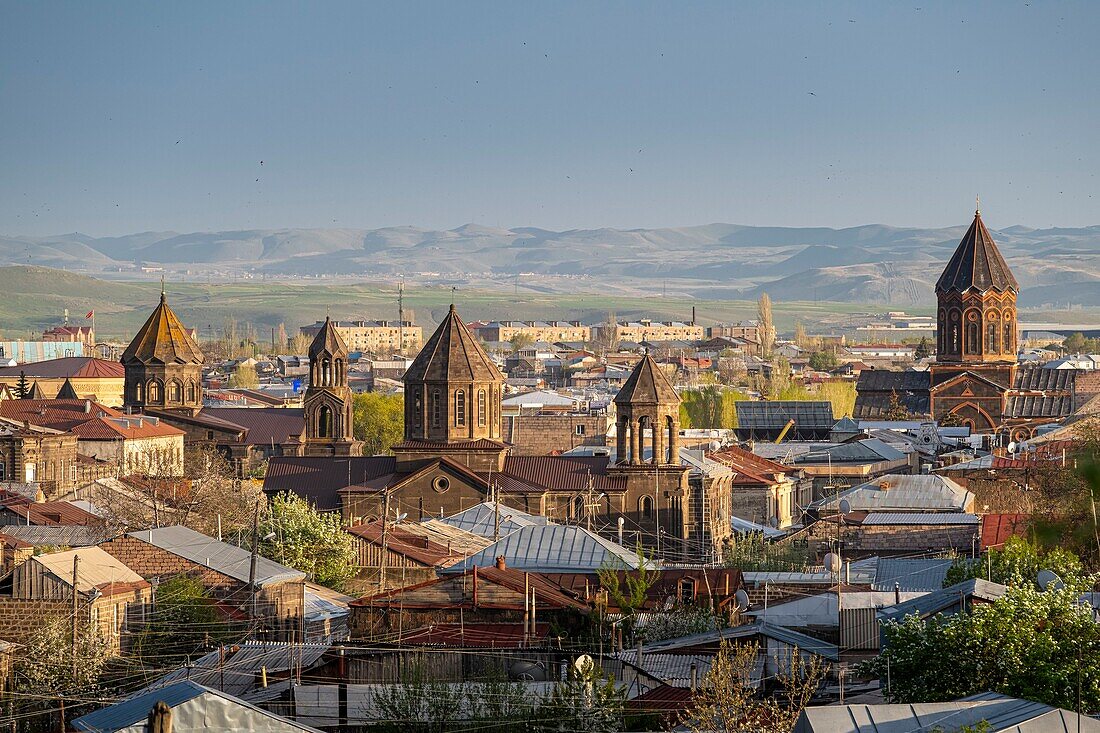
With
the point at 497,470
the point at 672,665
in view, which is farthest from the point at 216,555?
the point at 497,470

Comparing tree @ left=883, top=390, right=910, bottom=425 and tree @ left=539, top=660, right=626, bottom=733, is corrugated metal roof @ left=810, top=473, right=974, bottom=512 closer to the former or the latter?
tree @ left=539, top=660, right=626, bottom=733

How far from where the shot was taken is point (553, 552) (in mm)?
33344

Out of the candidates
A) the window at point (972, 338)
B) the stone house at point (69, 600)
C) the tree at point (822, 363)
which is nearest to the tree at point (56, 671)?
the stone house at point (69, 600)

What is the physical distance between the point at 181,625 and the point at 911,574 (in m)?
11.7

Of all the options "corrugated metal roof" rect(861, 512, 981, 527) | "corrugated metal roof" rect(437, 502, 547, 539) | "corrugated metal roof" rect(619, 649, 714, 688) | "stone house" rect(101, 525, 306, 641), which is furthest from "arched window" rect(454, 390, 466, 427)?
"corrugated metal roof" rect(619, 649, 714, 688)

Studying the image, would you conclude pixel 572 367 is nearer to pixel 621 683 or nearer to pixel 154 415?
pixel 154 415

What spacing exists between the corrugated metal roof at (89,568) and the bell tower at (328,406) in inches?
1262

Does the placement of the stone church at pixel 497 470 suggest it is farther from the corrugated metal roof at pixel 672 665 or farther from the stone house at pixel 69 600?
the corrugated metal roof at pixel 672 665

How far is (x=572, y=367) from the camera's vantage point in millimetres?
146000

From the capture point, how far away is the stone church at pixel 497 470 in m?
46.8

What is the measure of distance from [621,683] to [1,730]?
6.43 meters

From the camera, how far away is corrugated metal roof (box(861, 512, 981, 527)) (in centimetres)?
4104

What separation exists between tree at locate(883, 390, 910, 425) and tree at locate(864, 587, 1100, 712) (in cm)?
6187

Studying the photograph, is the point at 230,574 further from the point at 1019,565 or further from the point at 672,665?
the point at 1019,565
